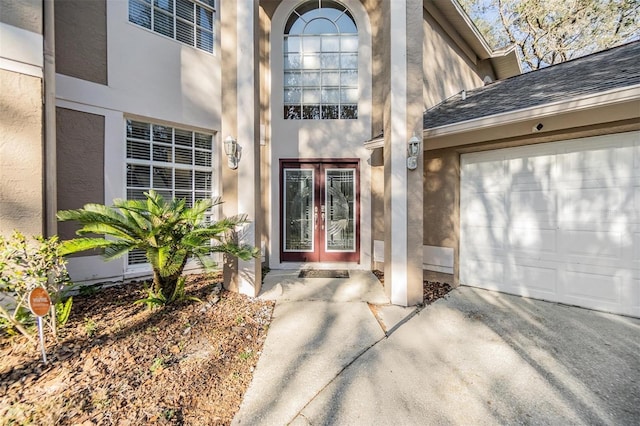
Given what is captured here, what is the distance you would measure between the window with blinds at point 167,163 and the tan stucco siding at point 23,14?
74.6 inches

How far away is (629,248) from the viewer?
3818 mm

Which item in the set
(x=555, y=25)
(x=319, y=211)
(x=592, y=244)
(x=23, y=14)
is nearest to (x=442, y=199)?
(x=592, y=244)

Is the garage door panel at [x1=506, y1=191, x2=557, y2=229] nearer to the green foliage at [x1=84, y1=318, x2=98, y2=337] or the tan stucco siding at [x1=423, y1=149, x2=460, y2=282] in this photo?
the tan stucco siding at [x1=423, y1=149, x2=460, y2=282]

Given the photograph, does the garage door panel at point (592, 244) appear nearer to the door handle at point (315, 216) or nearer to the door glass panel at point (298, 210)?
the door handle at point (315, 216)

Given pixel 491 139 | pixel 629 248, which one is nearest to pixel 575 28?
pixel 491 139

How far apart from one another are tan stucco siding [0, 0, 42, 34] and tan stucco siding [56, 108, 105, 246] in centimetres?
137

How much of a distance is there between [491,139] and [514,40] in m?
12.1

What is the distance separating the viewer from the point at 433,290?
493 cm

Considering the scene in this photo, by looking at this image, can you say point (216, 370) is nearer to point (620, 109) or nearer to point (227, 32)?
point (227, 32)

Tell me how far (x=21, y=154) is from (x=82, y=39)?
2.73 m

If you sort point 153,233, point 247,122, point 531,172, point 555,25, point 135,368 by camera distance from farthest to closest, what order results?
point 555,25
point 247,122
point 531,172
point 153,233
point 135,368

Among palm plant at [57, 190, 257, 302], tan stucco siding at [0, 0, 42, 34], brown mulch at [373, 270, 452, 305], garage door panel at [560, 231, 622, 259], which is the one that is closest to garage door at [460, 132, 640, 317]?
garage door panel at [560, 231, 622, 259]

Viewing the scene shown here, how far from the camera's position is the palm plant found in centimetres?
329

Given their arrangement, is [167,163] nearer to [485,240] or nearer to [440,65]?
[485,240]
